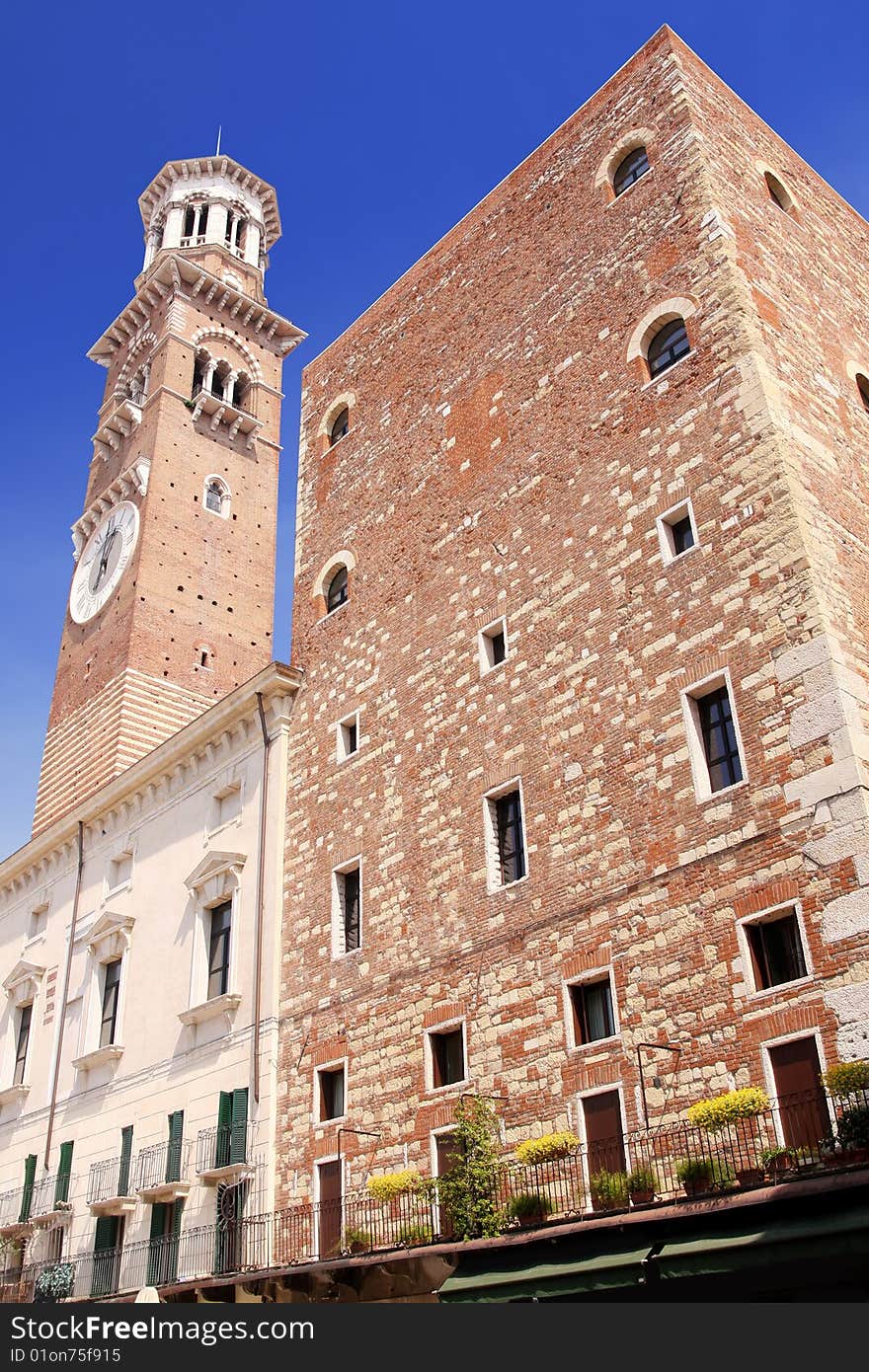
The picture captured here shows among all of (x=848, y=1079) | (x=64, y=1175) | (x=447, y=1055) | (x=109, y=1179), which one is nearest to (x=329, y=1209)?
(x=447, y=1055)

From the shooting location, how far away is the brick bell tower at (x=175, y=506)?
3516 cm

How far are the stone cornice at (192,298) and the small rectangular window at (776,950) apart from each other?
35437 millimetres

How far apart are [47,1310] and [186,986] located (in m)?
10.1

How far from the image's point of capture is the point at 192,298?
1679 inches

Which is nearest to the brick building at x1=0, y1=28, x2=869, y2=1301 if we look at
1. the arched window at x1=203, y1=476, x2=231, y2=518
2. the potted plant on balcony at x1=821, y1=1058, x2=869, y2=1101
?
the potted plant on balcony at x1=821, y1=1058, x2=869, y2=1101

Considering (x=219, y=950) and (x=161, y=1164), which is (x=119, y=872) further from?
(x=161, y=1164)

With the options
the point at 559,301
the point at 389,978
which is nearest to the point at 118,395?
the point at 559,301

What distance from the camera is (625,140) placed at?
18.8 meters

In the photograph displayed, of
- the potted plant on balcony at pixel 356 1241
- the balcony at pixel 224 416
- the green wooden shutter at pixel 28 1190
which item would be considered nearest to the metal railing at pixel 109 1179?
the green wooden shutter at pixel 28 1190

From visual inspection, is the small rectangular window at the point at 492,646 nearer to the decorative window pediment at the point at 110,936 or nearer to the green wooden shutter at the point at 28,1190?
the decorative window pediment at the point at 110,936

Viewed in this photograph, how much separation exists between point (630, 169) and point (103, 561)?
24.6 meters

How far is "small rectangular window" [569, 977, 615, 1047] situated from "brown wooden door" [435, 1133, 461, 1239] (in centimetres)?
190

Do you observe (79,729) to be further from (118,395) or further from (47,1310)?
(47,1310)

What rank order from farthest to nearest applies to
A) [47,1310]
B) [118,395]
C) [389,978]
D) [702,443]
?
[118,395], [389,978], [702,443], [47,1310]
